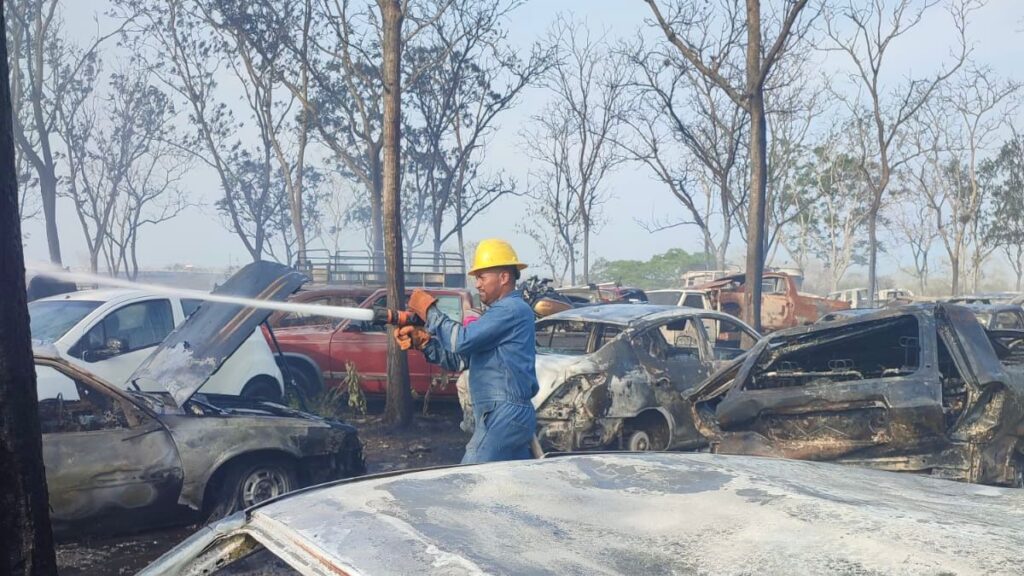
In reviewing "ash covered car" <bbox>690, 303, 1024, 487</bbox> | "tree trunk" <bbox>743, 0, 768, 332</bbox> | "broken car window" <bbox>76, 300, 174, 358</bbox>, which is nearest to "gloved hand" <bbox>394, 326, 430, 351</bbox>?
"ash covered car" <bbox>690, 303, 1024, 487</bbox>

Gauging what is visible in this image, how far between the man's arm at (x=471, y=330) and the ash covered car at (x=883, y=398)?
2902 millimetres

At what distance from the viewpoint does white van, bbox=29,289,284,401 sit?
8625 millimetres

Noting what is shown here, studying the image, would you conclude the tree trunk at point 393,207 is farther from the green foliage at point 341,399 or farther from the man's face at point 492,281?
the man's face at point 492,281

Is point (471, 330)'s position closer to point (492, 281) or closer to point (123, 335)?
point (492, 281)

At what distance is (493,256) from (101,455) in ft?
10.4

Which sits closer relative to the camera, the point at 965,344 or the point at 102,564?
the point at 102,564

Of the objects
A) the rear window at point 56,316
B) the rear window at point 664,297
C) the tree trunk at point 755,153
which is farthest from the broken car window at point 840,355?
the rear window at point 664,297

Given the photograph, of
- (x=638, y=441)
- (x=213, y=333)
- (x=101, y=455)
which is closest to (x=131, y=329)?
(x=213, y=333)

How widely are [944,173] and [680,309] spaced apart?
1384 inches

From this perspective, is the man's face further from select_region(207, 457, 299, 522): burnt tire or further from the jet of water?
→ select_region(207, 457, 299, 522): burnt tire

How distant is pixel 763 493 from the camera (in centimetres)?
240

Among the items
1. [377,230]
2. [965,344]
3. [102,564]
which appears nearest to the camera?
[102,564]

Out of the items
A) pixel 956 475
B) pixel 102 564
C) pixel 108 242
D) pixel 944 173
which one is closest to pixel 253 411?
pixel 102 564

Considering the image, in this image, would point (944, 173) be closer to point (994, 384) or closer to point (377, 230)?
point (377, 230)
